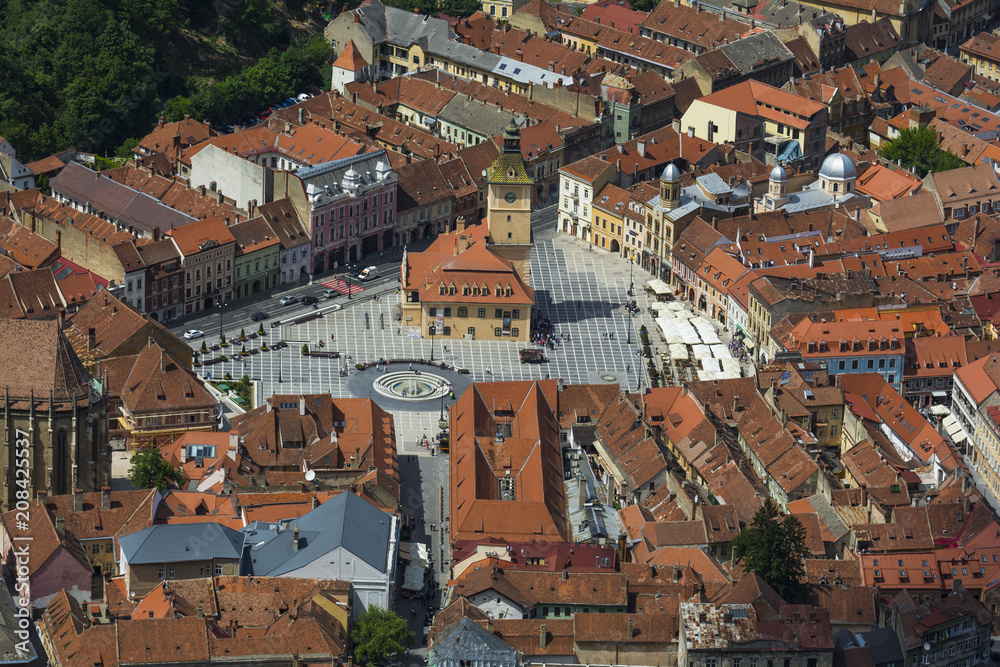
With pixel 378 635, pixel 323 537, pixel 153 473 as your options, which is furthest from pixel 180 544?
pixel 378 635

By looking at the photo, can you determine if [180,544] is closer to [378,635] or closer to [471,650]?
[378,635]

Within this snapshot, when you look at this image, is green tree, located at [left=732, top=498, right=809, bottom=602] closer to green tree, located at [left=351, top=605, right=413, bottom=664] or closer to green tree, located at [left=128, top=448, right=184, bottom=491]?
green tree, located at [left=351, top=605, right=413, bottom=664]

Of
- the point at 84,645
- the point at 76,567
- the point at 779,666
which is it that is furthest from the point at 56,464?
the point at 779,666

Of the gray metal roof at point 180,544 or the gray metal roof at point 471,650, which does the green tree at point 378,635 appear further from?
the gray metal roof at point 180,544

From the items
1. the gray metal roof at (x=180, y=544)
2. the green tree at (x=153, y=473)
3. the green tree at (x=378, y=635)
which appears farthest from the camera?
the green tree at (x=153, y=473)

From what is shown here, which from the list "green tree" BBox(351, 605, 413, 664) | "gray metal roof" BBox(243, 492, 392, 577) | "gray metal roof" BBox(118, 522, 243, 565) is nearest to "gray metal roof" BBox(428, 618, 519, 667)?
"green tree" BBox(351, 605, 413, 664)

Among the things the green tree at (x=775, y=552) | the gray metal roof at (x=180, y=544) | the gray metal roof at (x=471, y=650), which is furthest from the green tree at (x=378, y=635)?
the green tree at (x=775, y=552)
